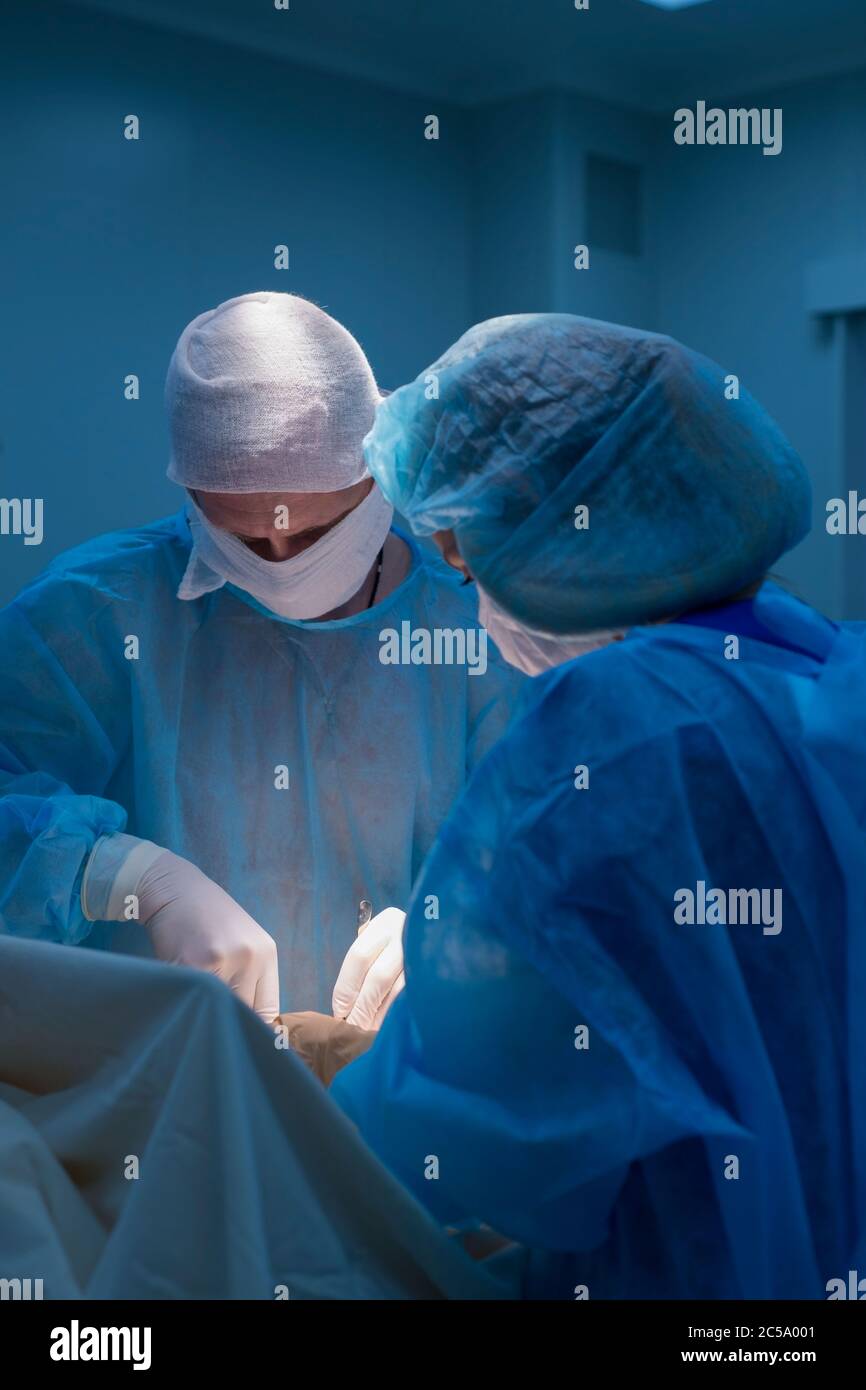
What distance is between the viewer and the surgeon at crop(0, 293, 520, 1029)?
183 cm

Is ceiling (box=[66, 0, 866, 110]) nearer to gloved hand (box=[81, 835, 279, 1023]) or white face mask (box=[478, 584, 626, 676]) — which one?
gloved hand (box=[81, 835, 279, 1023])

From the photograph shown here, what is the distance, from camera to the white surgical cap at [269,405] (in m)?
1.83

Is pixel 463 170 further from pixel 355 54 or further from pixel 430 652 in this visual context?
pixel 430 652

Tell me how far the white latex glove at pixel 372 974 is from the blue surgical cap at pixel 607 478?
2.43 ft

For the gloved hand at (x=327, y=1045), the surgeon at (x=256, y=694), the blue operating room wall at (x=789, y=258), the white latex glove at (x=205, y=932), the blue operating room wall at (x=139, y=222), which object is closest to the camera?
the gloved hand at (x=327, y=1045)

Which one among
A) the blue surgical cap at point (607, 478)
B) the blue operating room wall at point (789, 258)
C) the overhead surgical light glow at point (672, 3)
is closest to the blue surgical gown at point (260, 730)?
the blue surgical cap at point (607, 478)

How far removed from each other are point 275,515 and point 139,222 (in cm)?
217

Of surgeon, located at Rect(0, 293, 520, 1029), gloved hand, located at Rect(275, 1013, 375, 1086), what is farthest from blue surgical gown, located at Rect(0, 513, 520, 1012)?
gloved hand, located at Rect(275, 1013, 375, 1086)

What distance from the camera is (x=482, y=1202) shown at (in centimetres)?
104

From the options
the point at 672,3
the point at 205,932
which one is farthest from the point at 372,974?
the point at 672,3

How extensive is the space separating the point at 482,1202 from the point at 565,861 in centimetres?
27

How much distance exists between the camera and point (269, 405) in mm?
1843

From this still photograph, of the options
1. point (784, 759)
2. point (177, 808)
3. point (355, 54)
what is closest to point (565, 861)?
point (784, 759)

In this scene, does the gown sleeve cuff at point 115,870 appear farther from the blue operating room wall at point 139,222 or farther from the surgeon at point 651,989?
the blue operating room wall at point 139,222
